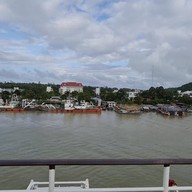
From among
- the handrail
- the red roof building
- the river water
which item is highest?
the red roof building

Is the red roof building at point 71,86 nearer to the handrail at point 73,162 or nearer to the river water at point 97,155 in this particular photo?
the river water at point 97,155

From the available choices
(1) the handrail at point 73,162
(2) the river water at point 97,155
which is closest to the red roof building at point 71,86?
(2) the river water at point 97,155

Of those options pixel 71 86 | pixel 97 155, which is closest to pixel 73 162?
pixel 97 155

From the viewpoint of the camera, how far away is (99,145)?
16562 millimetres

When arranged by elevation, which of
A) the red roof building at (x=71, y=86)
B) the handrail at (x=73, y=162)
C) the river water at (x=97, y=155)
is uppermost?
the red roof building at (x=71, y=86)

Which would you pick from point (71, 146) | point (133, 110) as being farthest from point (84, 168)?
point (133, 110)

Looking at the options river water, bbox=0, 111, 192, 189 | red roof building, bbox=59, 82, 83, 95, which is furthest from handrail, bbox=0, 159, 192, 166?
red roof building, bbox=59, 82, 83, 95

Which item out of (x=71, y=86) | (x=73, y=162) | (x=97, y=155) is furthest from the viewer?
(x=71, y=86)

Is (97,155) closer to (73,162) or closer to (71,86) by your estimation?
(73,162)

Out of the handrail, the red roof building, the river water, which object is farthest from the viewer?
the red roof building

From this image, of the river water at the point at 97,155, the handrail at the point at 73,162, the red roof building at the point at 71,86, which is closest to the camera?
the handrail at the point at 73,162

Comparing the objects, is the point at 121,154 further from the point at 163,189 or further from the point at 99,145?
the point at 163,189

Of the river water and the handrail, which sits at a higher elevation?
the handrail

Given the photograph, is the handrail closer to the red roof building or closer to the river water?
the river water
